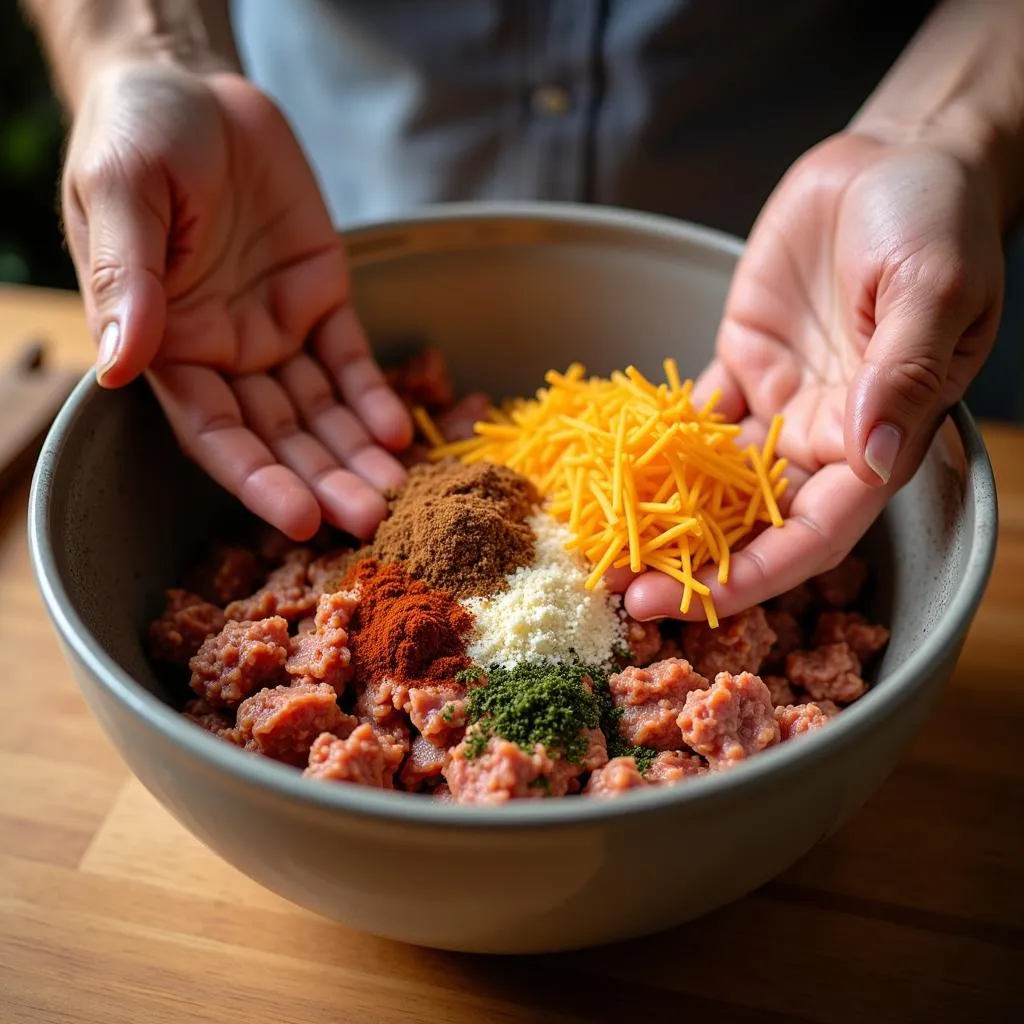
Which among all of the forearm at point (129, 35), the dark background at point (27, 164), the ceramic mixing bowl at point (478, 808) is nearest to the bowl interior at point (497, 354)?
the ceramic mixing bowl at point (478, 808)

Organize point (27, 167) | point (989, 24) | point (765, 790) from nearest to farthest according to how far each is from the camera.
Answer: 1. point (765, 790)
2. point (989, 24)
3. point (27, 167)

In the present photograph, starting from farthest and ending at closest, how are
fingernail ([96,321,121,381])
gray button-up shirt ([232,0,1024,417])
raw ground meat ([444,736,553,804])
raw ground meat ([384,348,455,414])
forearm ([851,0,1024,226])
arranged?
gray button-up shirt ([232,0,1024,417])
raw ground meat ([384,348,455,414])
forearm ([851,0,1024,226])
fingernail ([96,321,121,381])
raw ground meat ([444,736,553,804])

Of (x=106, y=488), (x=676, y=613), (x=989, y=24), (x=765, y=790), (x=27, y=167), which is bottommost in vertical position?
(x=27, y=167)

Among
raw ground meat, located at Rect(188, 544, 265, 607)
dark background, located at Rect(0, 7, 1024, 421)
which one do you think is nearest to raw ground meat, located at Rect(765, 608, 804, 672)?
raw ground meat, located at Rect(188, 544, 265, 607)

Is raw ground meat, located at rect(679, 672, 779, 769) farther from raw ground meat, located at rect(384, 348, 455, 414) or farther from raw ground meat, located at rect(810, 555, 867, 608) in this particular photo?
raw ground meat, located at rect(384, 348, 455, 414)

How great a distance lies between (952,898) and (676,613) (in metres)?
0.58

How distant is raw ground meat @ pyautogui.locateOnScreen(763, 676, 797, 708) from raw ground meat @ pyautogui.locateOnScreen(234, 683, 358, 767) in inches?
26.1

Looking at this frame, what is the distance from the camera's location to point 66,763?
180 cm

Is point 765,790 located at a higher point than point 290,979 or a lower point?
higher

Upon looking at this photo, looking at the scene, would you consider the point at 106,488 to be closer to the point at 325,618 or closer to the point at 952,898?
the point at 325,618

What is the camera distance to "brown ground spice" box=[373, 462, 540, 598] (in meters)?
1.67

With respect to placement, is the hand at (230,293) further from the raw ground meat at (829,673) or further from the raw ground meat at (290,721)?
the raw ground meat at (829,673)

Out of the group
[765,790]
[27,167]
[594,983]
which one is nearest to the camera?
[765,790]

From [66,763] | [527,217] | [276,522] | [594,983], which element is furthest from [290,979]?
[527,217]
